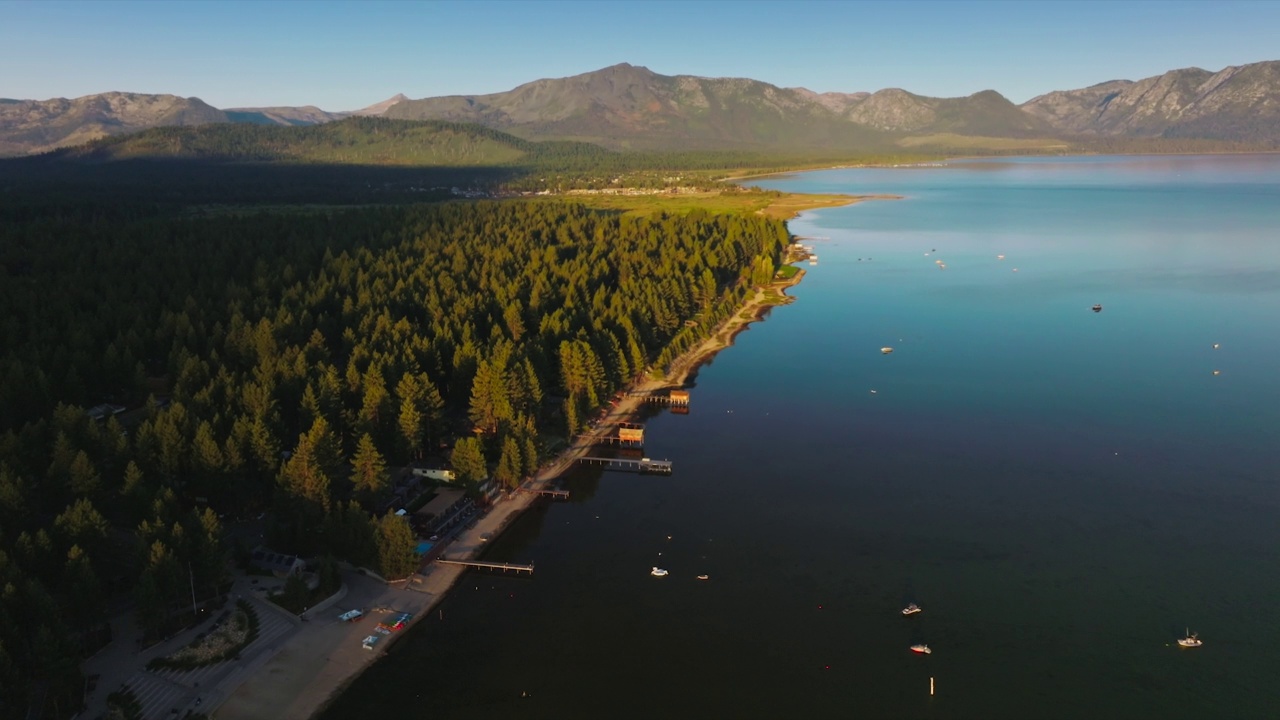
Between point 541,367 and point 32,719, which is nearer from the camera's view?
point 32,719

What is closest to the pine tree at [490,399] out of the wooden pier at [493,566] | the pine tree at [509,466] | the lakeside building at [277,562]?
the pine tree at [509,466]

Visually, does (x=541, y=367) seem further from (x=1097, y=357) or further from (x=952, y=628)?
(x=1097, y=357)

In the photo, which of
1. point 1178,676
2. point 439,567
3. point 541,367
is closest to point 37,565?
point 439,567

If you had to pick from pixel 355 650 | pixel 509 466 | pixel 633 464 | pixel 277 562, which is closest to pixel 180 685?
pixel 355 650

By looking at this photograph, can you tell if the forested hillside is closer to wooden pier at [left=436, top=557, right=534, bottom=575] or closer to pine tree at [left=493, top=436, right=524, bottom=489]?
pine tree at [left=493, top=436, right=524, bottom=489]

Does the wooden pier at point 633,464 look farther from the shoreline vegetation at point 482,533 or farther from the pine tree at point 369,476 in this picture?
the pine tree at point 369,476

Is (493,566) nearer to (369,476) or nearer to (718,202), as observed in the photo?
(369,476)
